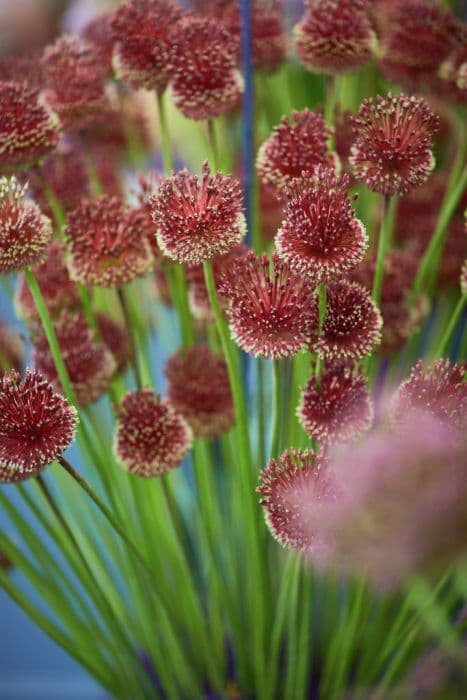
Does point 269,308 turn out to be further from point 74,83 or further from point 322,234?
point 74,83

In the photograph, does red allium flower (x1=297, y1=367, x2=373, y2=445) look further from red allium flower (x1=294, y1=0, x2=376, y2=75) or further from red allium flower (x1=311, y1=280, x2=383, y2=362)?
red allium flower (x1=294, y1=0, x2=376, y2=75)

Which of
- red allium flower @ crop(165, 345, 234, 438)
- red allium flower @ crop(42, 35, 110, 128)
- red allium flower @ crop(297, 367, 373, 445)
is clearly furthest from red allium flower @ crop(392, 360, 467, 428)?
red allium flower @ crop(42, 35, 110, 128)

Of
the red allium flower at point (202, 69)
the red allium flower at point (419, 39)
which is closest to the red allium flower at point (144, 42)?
the red allium flower at point (202, 69)

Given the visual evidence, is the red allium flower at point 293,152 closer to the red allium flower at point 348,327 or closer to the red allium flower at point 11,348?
the red allium flower at point 348,327

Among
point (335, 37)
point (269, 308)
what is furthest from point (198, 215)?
point (335, 37)

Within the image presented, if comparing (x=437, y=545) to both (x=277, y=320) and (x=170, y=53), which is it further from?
(x=170, y=53)

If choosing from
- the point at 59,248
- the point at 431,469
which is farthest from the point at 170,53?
the point at 431,469
